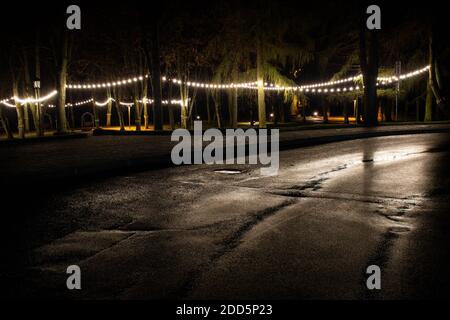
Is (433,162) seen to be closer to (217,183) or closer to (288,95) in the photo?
(217,183)

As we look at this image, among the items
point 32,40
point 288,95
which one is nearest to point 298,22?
point 288,95

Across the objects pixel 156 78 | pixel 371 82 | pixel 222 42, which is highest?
pixel 222 42

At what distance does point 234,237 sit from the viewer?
583 centimetres

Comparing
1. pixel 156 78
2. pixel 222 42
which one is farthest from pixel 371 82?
pixel 156 78

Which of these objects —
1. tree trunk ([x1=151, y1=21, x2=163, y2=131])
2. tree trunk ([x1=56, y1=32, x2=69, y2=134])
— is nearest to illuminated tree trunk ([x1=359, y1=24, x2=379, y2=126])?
tree trunk ([x1=151, y1=21, x2=163, y2=131])

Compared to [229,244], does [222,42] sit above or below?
above

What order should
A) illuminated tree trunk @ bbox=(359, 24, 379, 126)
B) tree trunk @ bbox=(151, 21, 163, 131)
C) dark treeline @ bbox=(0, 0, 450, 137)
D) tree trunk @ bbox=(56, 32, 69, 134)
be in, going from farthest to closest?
illuminated tree trunk @ bbox=(359, 24, 379, 126), tree trunk @ bbox=(56, 32, 69, 134), dark treeline @ bbox=(0, 0, 450, 137), tree trunk @ bbox=(151, 21, 163, 131)

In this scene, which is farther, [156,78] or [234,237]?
[156,78]

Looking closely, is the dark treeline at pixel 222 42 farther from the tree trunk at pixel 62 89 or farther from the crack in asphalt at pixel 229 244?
the crack in asphalt at pixel 229 244

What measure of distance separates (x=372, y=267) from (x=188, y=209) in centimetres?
364

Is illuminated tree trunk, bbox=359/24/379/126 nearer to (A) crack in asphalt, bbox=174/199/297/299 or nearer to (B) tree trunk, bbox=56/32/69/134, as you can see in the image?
(B) tree trunk, bbox=56/32/69/134

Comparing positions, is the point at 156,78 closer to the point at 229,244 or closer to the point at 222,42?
the point at 222,42

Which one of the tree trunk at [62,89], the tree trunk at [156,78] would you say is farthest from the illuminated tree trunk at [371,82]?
the tree trunk at [62,89]

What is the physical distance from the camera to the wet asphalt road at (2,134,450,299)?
422 centimetres
